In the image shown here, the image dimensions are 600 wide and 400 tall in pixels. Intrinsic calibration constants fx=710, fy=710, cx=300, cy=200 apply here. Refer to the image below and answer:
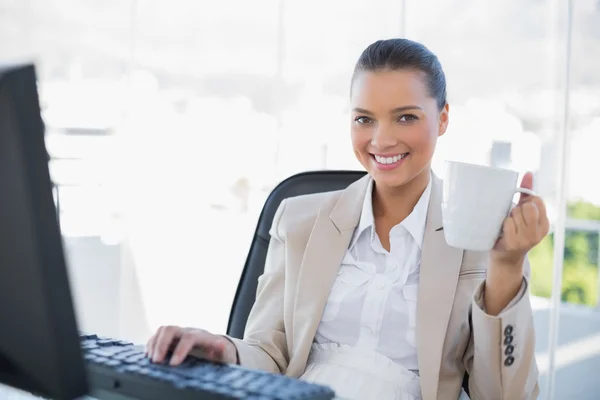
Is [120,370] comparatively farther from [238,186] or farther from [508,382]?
[238,186]

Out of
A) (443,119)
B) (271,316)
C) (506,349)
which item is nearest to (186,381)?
(506,349)

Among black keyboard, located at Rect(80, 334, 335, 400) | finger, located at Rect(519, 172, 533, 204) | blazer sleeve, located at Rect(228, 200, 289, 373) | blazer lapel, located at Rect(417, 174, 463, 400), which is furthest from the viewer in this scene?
blazer sleeve, located at Rect(228, 200, 289, 373)

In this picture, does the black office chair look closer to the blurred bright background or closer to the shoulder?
the shoulder

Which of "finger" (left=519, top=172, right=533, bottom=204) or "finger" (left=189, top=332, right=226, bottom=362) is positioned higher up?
"finger" (left=519, top=172, right=533, bottom=204)

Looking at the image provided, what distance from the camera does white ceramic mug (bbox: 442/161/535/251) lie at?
0.89 meters

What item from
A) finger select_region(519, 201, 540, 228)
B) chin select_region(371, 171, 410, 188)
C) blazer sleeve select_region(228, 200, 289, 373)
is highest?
chin select_region(371, 171, 410, 188)

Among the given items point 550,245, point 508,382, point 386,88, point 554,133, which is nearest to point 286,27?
point 554,133

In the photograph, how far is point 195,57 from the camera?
11.6ft

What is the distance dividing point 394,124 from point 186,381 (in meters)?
0.81

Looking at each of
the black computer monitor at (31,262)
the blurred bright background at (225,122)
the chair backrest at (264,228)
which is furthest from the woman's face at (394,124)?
the blurred bright background at (225,122)

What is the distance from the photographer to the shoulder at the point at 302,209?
59.4 inches

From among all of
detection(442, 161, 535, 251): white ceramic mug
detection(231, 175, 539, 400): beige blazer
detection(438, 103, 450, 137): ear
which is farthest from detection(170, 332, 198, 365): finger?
detection(438, 103, 450, 137): ear

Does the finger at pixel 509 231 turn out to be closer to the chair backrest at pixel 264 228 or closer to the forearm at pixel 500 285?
the forearm at pixel 500 285

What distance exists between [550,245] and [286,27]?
64.3 inches
